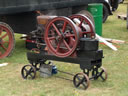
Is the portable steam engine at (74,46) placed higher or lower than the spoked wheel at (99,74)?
higher

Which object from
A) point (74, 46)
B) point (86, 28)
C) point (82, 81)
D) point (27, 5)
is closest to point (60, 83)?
point (82, 81)

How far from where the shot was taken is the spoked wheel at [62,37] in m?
4.81

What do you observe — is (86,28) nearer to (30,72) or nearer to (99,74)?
(99,74)

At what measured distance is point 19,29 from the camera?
8148mm

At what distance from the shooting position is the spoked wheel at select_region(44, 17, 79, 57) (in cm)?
481

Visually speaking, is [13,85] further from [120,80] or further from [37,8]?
[37,8]

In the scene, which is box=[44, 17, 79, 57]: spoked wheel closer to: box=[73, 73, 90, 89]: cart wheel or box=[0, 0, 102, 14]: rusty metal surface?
box=[73, 73, 90, 89]: cart wheel

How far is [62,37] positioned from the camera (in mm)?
4973

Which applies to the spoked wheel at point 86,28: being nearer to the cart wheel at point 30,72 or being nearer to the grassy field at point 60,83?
the grassy field at point 60,83

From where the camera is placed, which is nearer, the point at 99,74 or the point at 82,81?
the point at 82,81

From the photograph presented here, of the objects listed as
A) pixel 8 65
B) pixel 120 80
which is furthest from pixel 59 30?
pixel 8 65

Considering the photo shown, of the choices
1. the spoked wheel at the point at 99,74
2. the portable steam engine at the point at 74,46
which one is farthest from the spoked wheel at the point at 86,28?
the spoked wheel at the point at 99,74

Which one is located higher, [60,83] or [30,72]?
[30,72]

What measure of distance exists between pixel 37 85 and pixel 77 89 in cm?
83
